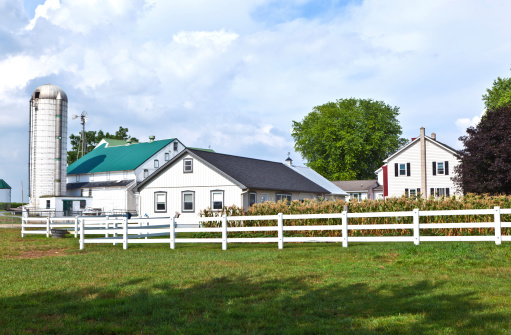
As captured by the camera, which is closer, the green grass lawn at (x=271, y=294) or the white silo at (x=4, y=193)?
the green grass lawn at (x=271, y=294)

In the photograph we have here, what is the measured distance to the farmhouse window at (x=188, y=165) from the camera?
36.4 metres

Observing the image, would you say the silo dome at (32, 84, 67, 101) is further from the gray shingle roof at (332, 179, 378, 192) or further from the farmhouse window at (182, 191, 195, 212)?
the gray shingle roof at (332, 179, 378, 192)

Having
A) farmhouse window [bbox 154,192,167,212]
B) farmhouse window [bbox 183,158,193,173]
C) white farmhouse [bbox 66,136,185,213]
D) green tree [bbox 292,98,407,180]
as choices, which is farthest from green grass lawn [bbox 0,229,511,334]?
green tree [bbox 292,98,407,180]

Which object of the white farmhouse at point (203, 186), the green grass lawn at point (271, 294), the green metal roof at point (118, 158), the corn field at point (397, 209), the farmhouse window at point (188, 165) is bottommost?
the green grass lawn at point (271, 294)

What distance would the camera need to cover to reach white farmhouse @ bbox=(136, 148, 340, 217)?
3488 centimetres

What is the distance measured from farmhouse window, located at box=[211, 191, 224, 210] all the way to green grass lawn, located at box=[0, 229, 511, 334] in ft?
68.8

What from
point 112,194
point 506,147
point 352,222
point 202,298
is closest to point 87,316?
point 202,298

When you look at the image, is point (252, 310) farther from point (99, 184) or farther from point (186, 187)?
point (99, 184)

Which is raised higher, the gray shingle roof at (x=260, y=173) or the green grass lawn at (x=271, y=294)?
the gray shingle roof at (x=260, y=173)

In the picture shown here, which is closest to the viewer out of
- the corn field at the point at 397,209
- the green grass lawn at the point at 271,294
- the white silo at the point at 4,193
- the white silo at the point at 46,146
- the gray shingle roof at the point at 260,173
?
the green grass lawn at the point at 271,294

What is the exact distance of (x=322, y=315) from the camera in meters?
7.09

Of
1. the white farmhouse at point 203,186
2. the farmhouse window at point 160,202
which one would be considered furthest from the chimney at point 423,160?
the farmhouse window at point 160,202

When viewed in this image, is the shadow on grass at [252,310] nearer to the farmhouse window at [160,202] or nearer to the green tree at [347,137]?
the farmhouse window at [160,202]

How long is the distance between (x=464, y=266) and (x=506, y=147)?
22.8 metres
